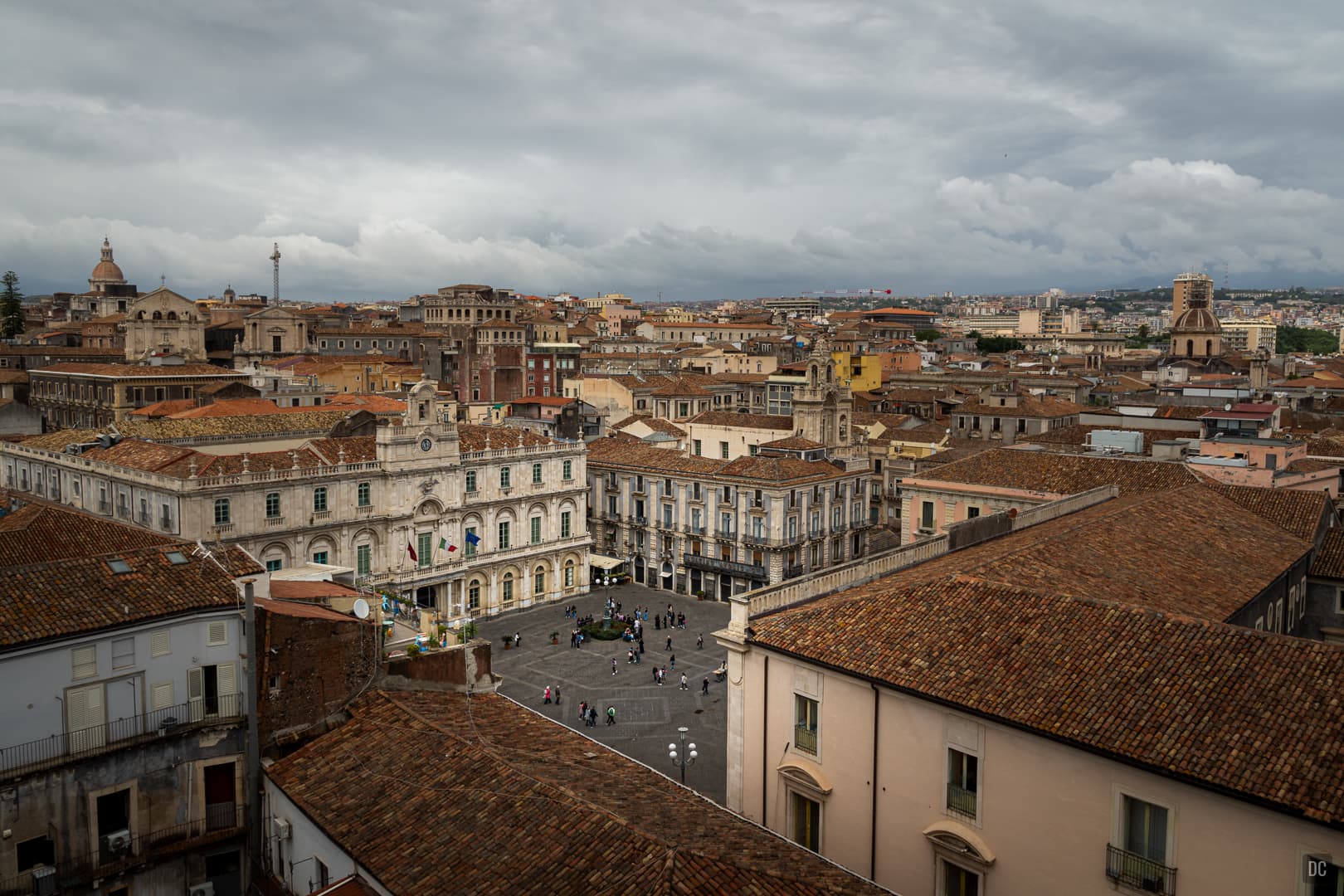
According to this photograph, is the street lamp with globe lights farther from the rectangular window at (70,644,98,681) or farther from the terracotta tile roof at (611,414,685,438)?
the terracotta tile roof at (611,414,685,438)

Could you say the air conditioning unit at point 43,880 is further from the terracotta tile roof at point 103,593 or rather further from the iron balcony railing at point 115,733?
the terracotta tile roof at point 103,593

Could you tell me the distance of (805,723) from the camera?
23.1 meters

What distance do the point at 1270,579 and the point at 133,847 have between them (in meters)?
29.8

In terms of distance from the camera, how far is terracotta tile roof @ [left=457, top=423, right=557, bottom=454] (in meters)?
60.5

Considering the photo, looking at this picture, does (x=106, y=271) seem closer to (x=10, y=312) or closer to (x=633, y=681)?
(x=10, y=312)

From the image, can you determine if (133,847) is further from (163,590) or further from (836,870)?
(836,870)

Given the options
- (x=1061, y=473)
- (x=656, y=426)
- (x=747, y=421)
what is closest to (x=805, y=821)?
(x=1061, y=473)

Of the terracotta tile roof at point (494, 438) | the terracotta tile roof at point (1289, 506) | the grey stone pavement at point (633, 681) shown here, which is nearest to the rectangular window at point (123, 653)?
the grey stone pavement at point (633, 681)

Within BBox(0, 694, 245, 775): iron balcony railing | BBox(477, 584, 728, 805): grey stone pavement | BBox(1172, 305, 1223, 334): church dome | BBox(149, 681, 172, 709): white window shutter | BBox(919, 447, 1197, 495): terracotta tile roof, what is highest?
BBox(1172, 305, 1223, 334): church dome

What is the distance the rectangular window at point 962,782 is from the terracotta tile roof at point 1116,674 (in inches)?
50.8

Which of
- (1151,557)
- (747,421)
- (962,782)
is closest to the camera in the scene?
(962,782)

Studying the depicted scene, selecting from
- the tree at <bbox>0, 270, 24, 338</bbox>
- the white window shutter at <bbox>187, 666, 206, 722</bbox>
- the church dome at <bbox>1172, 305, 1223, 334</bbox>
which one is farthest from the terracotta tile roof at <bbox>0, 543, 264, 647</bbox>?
the church dome at <bbox>1172, 305, 1223, 334</bbox>

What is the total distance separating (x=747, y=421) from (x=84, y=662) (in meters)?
61.9

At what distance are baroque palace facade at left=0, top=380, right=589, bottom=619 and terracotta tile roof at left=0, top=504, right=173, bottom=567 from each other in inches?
315
